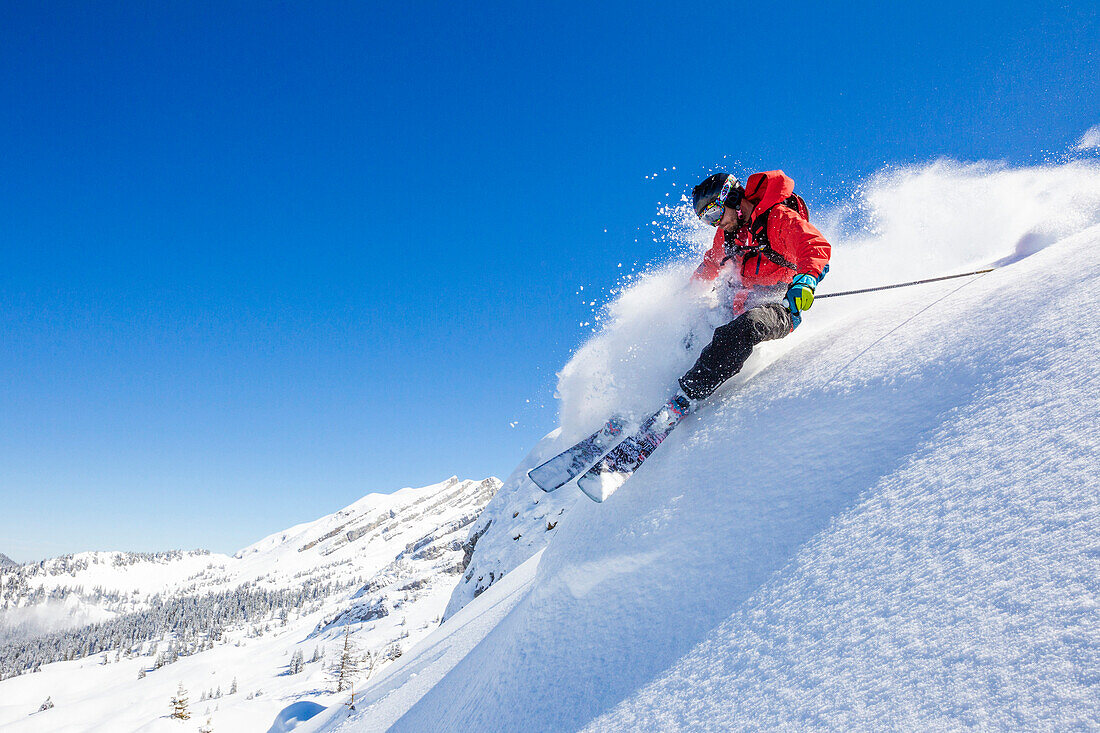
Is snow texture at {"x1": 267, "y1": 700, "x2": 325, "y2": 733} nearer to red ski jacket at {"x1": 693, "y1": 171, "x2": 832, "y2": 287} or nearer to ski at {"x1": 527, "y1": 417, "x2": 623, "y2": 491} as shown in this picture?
ski at {"x1": 527, "y1": 417, "x2": 623, "y2": 491}

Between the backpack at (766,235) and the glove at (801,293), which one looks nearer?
the glove at (801,293)

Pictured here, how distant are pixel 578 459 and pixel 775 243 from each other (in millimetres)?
2894

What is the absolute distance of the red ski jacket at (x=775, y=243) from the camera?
4289mm

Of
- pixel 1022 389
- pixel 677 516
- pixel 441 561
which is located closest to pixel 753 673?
pixel 677 516

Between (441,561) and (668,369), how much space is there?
130074 mm

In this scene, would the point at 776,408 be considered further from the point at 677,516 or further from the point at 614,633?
the point at 614,633

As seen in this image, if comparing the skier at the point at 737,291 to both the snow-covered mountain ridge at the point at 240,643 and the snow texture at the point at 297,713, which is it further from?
the snow-covered mountain ridge at the point at 240,643

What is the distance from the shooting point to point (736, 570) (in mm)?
2434

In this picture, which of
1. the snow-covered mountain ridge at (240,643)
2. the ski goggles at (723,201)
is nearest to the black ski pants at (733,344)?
the ski goggles at (723,201)

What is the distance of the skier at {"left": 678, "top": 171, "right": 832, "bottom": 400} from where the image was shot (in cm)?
410

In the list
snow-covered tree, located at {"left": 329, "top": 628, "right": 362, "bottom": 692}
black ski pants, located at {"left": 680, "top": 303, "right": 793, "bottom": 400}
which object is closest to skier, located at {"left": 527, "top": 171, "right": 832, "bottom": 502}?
black ski pants, located at {"left": 680, "top": 303, "right": 793, "bottom": 400}

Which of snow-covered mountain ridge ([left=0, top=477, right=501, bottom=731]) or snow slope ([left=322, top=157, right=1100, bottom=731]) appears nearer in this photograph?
snow slope ([left=322, top=157, right=1100, bottom=731])

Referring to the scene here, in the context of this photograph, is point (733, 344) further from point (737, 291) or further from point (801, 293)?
point (737, 291)

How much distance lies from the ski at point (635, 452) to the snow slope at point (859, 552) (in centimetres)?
16
